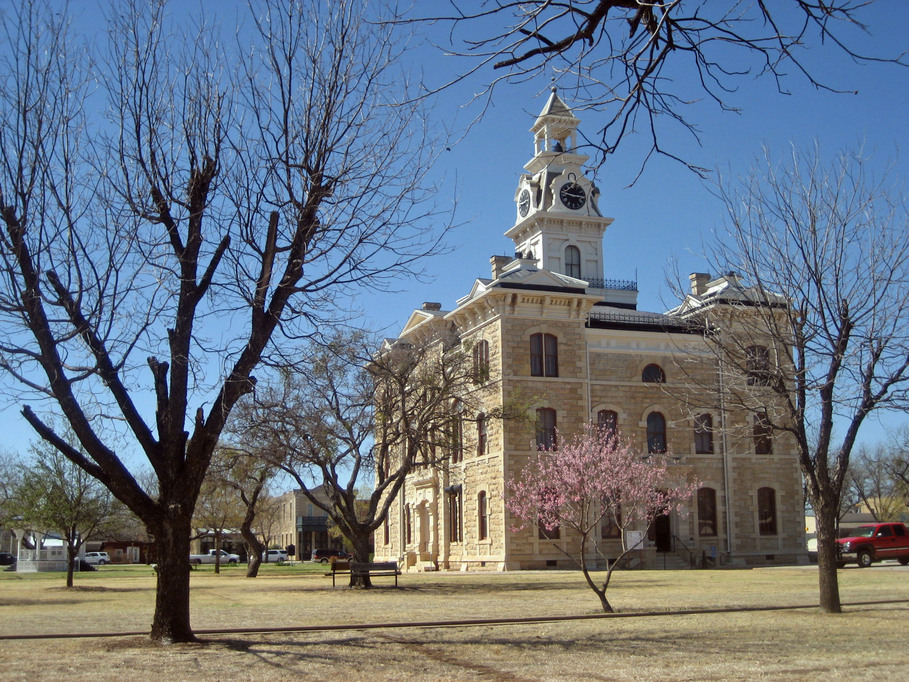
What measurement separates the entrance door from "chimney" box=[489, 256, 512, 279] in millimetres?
14070

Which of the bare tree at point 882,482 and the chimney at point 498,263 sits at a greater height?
the chimney at point 498,263

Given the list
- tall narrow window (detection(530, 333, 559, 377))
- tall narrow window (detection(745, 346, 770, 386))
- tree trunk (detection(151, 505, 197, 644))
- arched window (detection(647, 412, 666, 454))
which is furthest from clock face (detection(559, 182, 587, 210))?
tree trunk (detection(151, 505, 197, 644))

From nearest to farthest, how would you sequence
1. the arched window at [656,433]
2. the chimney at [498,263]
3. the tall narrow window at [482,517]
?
the tall narrow window at [482,517]
the arched window at [656,433]
the chimney at [498,263]

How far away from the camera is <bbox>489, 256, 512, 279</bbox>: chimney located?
4651cm

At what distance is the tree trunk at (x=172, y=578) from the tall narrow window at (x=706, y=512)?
33491 millimetres

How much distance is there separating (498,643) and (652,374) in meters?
31.5

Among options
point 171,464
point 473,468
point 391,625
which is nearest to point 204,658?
point 171,464

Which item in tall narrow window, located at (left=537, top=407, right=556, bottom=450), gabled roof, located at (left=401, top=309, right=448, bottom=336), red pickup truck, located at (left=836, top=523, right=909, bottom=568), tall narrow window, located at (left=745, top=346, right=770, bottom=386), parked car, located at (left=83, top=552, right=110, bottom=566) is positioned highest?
gabled roof, located at (left=401, top=309, right=448, bottom=336)

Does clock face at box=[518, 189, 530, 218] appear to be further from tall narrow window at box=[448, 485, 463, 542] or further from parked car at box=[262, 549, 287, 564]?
parked car at box=[262, 549, 287, 564]

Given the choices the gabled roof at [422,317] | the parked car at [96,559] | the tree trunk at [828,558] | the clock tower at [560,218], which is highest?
the clock tower at [560,218]

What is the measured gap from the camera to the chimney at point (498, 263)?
4651 cm

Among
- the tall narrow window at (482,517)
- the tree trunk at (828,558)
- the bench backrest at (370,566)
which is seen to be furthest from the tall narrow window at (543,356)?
the tree trunk at (828,558)

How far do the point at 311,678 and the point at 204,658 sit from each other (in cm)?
178

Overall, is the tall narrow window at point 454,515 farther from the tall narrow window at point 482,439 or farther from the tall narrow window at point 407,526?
the tall narrow window at point 407,526
